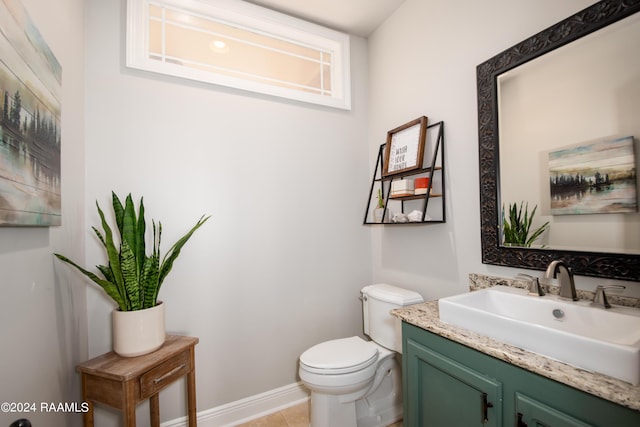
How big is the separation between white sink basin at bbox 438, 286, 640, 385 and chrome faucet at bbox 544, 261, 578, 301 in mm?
28

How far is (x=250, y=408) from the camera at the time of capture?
5.96ft

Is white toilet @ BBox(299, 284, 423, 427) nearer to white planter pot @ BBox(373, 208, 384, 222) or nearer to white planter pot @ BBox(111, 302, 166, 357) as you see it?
white planter pot @ BBox(373, 208, 384, 222)

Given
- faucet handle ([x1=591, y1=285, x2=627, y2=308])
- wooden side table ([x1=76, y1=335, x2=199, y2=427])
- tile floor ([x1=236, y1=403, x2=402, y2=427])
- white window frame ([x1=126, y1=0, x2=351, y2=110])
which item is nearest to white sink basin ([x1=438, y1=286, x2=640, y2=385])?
faucet handle ([x1=591, y1=285, x2=627, y2=308])

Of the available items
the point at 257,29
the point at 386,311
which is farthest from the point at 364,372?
the point at 257,29

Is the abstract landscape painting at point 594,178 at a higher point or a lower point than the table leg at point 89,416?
higher

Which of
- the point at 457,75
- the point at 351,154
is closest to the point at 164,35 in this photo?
the point at 351,154

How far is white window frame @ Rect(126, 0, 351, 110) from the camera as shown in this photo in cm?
161

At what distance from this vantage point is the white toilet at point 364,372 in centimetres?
147

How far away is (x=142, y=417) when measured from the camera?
1556mm

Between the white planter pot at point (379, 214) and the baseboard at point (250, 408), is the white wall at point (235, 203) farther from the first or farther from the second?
the white planter pot at point (379, 214)

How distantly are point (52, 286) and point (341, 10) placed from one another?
2350mm

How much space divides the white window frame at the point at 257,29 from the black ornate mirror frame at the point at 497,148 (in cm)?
108

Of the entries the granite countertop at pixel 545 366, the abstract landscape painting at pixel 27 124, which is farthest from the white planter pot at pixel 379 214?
the abstract landscape painting at pixel 27 124

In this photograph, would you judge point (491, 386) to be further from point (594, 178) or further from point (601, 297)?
point (594, 178)
